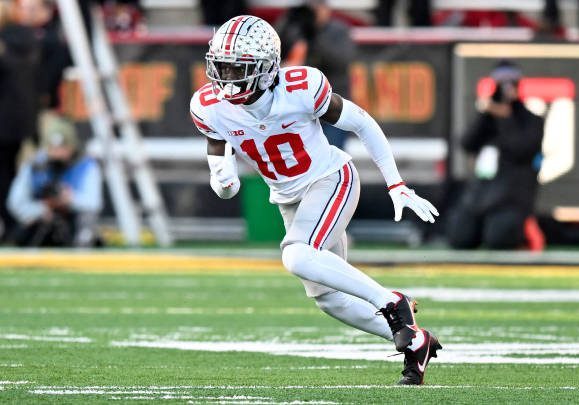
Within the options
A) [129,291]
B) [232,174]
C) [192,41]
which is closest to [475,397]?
[232,174]

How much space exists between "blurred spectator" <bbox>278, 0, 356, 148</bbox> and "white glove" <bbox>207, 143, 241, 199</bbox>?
6.46 meters

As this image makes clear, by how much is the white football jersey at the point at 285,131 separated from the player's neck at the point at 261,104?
1.0 inches

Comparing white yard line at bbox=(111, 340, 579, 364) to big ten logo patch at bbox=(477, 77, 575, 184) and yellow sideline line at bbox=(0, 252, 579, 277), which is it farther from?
big ten logo patch at bbox=(477, 77, 575, 184)

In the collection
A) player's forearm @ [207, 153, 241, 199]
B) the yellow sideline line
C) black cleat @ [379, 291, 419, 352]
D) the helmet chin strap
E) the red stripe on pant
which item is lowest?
the yellow sideline line

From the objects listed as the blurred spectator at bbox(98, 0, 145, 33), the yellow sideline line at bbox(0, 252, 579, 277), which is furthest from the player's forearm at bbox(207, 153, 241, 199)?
the blurred spectator at bbox(98, 0, 145, 33)

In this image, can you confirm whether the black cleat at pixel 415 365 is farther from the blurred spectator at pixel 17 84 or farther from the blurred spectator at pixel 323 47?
the blurred spectator at pixel 17 84

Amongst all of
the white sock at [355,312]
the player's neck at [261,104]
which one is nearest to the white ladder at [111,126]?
the player's neck at [261,104]

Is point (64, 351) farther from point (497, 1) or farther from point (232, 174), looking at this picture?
point (497, 1)

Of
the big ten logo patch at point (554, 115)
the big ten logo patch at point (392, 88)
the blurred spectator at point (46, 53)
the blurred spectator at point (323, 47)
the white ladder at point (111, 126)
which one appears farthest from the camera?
the big ten logo patch at point (554, 115)

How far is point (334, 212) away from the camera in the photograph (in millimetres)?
7316

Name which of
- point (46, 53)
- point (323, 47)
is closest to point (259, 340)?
point (323, 47)

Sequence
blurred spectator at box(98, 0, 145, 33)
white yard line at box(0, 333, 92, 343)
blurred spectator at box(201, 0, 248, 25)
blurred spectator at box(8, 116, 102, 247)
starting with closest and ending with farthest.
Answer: white yard line at box(0, 333, 92, 343), blurred spectator at box(8, 116, 102, 247), blurred spectator at box(201, 0, 248, 25), blurred spectator at box(98, 0, 145, 33)

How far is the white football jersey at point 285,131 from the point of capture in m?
7.34

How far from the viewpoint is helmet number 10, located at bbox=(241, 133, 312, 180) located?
7.40 metres
